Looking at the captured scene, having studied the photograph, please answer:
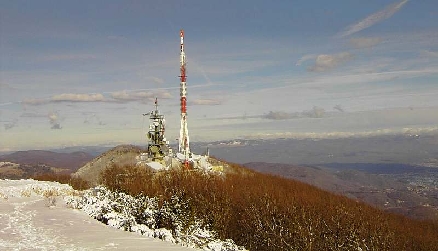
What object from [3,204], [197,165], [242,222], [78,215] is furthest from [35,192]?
[197,165]

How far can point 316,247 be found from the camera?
30.4 m

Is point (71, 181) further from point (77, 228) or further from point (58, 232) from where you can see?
point (58, 232)

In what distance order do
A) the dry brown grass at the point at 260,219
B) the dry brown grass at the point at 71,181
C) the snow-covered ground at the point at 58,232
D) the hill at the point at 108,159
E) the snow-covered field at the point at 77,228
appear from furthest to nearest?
the hill at the point at 108,159, the dry brown grass at the point at 71,181, the dry brown grass at the point at 260,219, the snow-covered field at the point at 77,228, the snow-covered ground at the point at 58,232

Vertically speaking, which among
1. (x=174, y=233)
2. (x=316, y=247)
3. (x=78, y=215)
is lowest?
(x=316, y=247)

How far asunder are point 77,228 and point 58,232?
4.21 ft

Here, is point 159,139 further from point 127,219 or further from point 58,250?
point 58,250

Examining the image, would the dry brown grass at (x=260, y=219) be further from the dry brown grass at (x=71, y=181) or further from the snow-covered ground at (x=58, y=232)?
the dry brown grass at (x=71, y=181)

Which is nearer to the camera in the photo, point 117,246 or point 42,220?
point 117,246

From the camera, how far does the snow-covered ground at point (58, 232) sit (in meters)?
16.3

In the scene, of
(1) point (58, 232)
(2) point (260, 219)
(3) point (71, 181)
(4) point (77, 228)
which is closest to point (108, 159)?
(3) point (71, 181)

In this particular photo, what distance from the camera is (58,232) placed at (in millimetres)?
19312

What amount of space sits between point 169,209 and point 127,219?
574 cm

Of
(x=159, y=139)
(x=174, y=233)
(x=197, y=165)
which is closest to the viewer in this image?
(x=174, y=233)

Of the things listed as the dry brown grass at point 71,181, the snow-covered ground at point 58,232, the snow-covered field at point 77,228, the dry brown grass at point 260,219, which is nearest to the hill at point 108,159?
the dry brown grass at point 71,181
